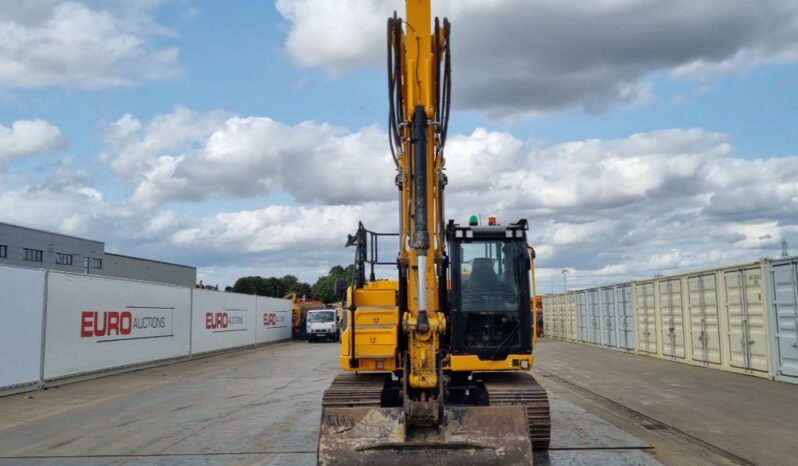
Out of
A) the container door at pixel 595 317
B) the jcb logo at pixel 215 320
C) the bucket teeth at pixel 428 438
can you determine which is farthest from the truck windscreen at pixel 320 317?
the bucket teeth at pixel 428 438

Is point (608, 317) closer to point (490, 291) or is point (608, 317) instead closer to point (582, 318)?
point (582, 318)

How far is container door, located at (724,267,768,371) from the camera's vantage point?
16094 millimetres

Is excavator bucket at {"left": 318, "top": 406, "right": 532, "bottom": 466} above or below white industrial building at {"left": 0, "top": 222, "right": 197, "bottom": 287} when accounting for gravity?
below

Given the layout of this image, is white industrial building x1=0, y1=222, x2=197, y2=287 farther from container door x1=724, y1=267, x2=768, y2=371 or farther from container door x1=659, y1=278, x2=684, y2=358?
container door x1=724, y1=267, x2=768, y2=371

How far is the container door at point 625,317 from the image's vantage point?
1018 inches

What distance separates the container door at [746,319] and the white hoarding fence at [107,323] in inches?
686

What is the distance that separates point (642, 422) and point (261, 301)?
29370 mm

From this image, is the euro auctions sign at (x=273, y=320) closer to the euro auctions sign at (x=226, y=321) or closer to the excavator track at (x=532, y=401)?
the euro auctions sign at (x=226, y=321)

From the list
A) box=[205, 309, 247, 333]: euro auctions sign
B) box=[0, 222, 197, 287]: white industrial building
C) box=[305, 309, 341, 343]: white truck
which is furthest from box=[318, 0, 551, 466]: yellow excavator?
box=[0, 222, 197, 287]: white industrial building

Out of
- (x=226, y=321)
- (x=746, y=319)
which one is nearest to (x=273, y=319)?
(x=226, y=321)

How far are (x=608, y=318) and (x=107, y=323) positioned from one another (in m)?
20.2

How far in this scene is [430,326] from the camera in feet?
20.1

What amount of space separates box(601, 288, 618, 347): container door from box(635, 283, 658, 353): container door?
296cm

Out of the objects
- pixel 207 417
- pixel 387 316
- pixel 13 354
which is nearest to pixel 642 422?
pixel 387 316
